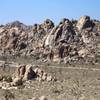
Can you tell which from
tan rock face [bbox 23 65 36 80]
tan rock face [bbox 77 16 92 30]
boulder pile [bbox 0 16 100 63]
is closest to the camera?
tan rock face [bbox 23 65 36 80]

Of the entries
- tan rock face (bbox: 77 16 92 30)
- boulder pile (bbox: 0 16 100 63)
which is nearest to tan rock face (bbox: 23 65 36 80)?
boulder pile (bbox: 0 16 100 63)

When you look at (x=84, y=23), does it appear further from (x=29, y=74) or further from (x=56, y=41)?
(x=29, y=74)

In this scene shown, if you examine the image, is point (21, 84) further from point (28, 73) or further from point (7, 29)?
point (7, 29)

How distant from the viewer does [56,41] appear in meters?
106

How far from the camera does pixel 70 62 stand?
9188 cm

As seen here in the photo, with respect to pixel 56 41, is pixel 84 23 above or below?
above

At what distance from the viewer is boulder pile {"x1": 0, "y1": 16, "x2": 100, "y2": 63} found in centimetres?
9644

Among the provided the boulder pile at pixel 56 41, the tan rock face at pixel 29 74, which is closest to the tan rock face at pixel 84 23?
the boulder pile at pixel 56 41

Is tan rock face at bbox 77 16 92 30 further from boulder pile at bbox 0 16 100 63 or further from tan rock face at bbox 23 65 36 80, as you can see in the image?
tan rock face at bbox 23 65 36 80

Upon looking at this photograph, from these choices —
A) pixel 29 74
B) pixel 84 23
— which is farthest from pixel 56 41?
pixel 29 74

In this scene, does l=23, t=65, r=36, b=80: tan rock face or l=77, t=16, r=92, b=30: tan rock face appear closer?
l=23, t=65, r=36, b=80: tan rock face

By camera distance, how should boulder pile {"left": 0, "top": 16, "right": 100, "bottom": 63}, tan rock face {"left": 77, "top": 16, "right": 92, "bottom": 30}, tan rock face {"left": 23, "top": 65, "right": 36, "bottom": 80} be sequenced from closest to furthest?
1. tan rock face {"left": 23, "top": 65, "right": 36, "bottom": 80}
2. boulder pile {"left": 0, "top": 16, "right": 100, "bottom": 63}
3. tan rock face {"left": 77, "top": 16, "right": 92, "bottom": 30}

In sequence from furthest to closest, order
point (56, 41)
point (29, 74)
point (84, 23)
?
point (84, 23) < point (56, 41) < point (29, 74)

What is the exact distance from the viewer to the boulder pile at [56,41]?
96.4 m
